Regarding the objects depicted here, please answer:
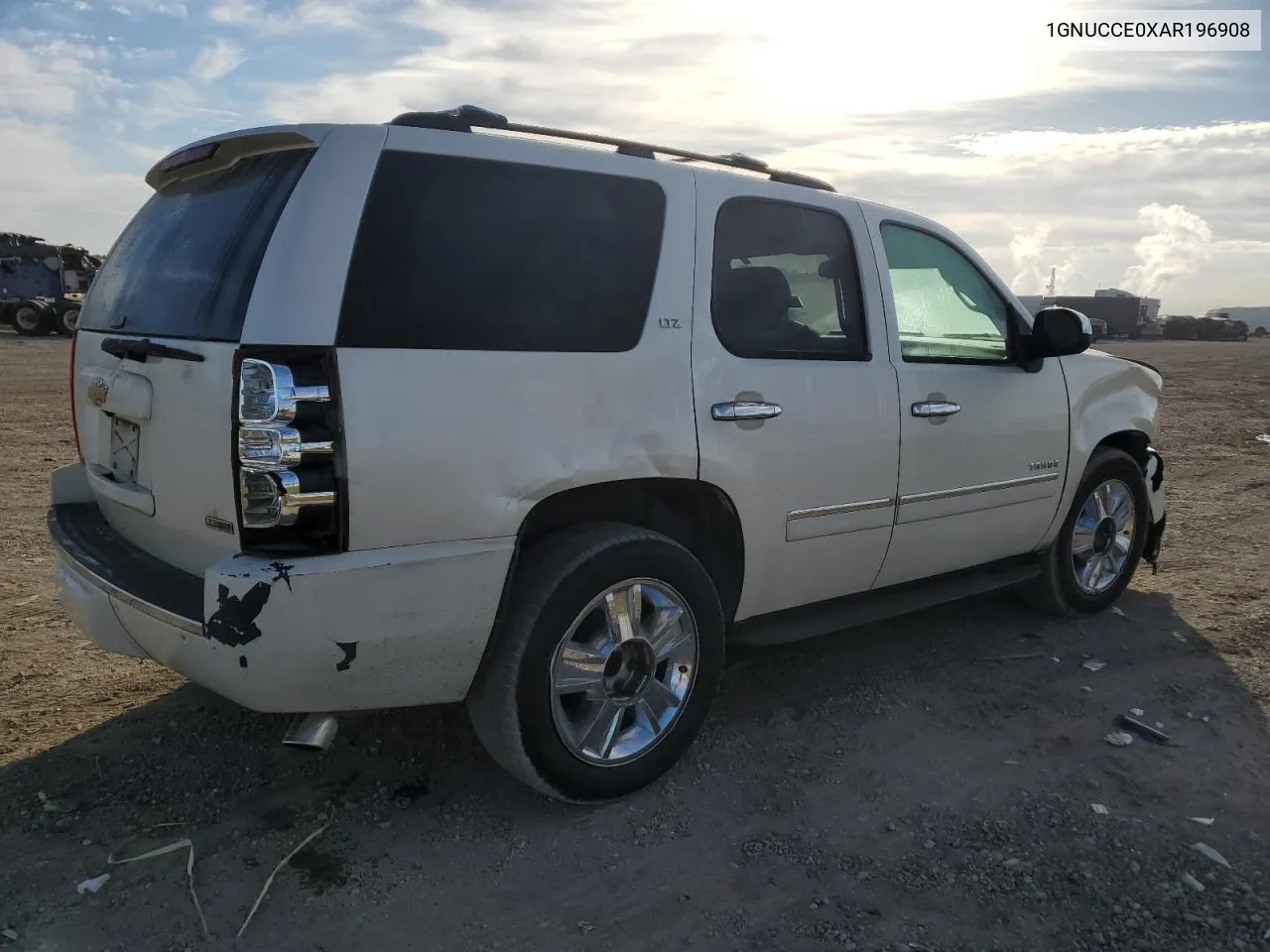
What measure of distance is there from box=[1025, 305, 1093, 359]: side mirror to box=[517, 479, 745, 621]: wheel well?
185 cm

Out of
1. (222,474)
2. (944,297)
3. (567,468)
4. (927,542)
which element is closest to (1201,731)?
(927,542)

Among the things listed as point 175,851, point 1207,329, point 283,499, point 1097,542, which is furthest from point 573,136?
point 1207,329

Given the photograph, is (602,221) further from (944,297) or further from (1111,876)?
(1111,876)

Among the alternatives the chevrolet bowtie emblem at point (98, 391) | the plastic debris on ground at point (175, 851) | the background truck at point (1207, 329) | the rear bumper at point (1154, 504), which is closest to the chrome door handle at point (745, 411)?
the chevrolet bowtie emblem at point (98, 391)

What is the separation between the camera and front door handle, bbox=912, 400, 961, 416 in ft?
12.9

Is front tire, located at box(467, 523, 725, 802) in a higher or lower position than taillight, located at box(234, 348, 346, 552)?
lower

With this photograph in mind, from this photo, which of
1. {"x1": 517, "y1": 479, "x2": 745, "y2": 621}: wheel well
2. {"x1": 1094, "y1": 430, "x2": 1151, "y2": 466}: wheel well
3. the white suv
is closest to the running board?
the white suv

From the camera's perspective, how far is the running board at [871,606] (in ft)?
12.1

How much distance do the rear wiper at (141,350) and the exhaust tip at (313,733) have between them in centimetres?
105

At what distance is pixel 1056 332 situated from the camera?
4.38 metres

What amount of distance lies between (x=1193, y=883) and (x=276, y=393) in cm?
284

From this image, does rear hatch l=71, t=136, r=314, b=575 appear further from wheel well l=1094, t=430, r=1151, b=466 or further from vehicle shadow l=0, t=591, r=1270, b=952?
wheel well l=1094, t=430, r=1151, b=466

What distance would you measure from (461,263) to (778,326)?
1.23 m

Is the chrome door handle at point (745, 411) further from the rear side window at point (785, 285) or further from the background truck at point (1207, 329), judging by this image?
the background truck at point (1207, 329)
